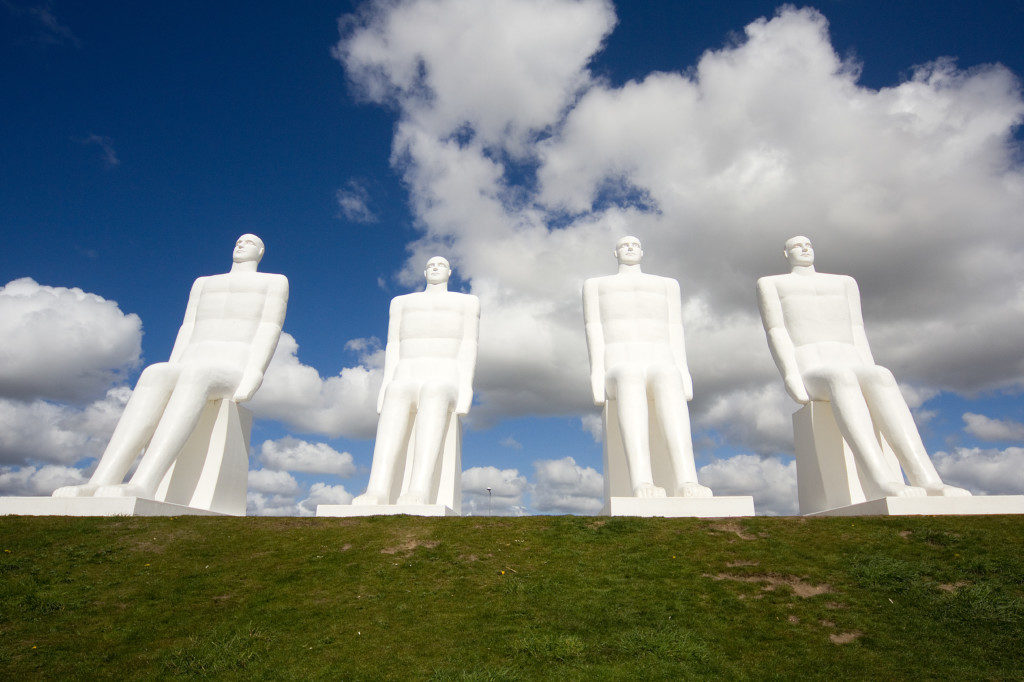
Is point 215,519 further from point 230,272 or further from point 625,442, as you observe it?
point 625,442

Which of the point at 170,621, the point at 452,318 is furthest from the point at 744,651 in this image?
the point at 452,318

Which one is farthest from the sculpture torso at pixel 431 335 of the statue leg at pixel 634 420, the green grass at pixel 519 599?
the green grass at pixel 519 599

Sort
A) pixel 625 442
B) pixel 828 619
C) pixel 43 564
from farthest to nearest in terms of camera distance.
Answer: pixel 625 442 < pixel 43 564 < pixel 828 619

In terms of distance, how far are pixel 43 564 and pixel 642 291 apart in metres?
10.8

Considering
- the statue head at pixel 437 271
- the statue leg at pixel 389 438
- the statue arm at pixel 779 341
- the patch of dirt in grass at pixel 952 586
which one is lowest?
the patch of dirt in grass at pixel 952 586

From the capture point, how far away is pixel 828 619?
7938 mm

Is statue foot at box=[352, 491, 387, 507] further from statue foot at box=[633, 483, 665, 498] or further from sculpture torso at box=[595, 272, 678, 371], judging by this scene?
sculpture torso at box=[595, 272, 678, 371]

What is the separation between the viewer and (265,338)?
49.1 ft

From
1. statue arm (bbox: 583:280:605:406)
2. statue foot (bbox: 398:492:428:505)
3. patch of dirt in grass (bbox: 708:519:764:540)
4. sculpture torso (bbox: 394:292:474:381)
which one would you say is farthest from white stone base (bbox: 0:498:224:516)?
patch of dirt in grass (bbox: 708:519:764:540)

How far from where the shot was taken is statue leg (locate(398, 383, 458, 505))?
44.4 ft

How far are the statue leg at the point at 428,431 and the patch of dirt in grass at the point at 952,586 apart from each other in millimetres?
7871

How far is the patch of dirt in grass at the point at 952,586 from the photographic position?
8.48 metres

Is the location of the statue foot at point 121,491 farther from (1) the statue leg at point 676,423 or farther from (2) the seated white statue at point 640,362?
(1) the statue leg at point 676,423

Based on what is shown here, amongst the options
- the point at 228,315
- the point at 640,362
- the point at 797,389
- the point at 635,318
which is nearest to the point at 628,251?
the point at 635,318
